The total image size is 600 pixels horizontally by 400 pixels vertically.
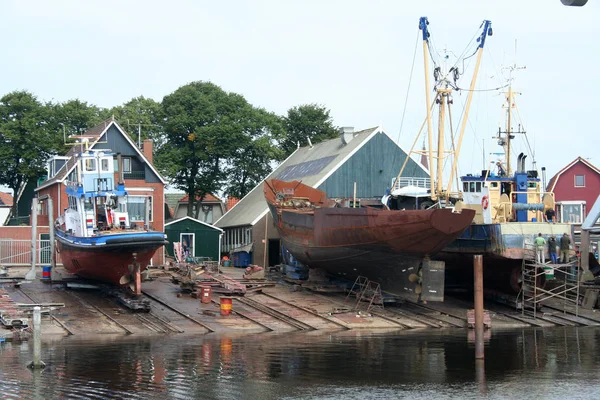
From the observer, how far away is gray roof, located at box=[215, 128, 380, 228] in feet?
175

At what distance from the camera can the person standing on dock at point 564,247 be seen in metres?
39.0

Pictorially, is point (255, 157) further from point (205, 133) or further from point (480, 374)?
point (480, 374)

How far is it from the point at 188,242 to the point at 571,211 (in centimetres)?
2741

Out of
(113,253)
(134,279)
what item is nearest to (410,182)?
(134,279)

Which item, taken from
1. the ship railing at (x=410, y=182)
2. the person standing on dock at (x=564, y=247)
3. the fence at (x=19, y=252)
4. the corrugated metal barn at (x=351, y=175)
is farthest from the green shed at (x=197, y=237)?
the person standing on dock at (x=564, y=247)

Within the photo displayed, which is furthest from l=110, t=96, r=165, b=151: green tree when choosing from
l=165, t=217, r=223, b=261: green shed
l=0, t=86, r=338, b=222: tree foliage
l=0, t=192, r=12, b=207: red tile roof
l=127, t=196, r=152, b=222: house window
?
l=0, t=192, r=12, b=207: red tile roof

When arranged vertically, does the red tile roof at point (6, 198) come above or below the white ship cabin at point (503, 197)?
above

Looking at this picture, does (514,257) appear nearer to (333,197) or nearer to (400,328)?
(400,328)

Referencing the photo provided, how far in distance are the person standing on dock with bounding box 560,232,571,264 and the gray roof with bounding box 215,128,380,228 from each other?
17037 mm

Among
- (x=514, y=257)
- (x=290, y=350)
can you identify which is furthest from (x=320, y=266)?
(x=290, y=350)

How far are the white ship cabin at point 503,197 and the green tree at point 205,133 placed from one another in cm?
2749

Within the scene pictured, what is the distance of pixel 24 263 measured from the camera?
47.0m

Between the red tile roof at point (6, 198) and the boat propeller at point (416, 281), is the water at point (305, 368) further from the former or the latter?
the red tile roof at point (6, 198)

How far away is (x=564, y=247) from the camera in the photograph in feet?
128
